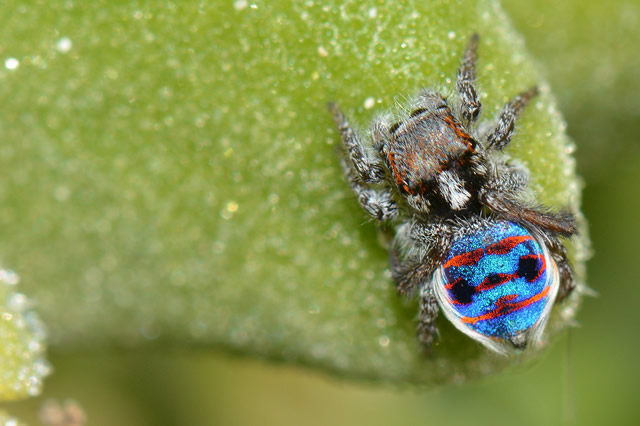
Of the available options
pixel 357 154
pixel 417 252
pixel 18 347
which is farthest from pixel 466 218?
pixel 18 347

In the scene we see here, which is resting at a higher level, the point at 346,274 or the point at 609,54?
the point at 609,54

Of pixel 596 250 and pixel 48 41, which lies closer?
pixel 48 41

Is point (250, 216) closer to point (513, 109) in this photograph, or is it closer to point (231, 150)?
point (231, 150)

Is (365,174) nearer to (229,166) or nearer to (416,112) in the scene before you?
(416,112)

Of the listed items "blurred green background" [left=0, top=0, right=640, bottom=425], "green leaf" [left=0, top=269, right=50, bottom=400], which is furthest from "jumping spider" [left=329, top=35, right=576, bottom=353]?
"green leaf" [left=0, top=269, right=50, bottom=400]

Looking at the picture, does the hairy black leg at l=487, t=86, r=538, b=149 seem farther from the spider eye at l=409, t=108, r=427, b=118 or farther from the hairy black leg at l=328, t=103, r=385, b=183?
the hairy black leg at l=328, t=103, r=385, b=183

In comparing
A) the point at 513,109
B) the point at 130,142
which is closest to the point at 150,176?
the point at 130,142

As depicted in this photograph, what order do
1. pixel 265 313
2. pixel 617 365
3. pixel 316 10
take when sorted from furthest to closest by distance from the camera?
1. pixel 617 365
2. pixel 265 313
3. pixel 316 10
